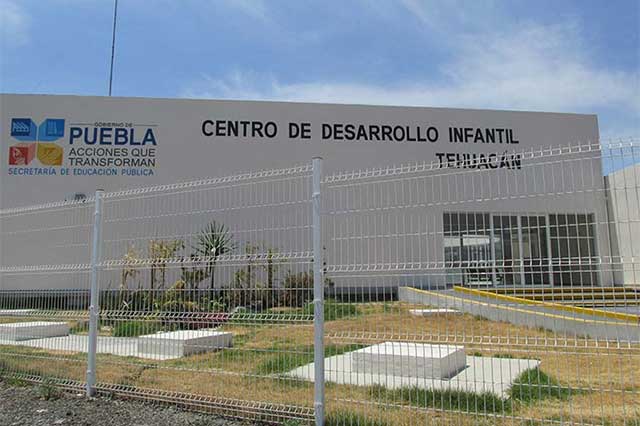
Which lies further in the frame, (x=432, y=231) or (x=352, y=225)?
(x=352, y=225)

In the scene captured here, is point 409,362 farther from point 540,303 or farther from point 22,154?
point 22,154

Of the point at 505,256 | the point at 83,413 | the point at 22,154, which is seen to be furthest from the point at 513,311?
the point at 22,154

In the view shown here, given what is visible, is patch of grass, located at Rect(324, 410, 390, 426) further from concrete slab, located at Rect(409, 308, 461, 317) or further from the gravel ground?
concrete slab, located at Rect(409, 308, 461, 317)

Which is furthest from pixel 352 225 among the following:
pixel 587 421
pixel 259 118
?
pixel 259 118

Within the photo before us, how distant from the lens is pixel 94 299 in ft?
19.1

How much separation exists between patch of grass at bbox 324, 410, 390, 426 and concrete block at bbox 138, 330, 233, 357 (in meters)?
1.53

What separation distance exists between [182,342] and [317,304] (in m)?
2.23

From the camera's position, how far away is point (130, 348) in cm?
607

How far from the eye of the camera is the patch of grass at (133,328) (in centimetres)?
573

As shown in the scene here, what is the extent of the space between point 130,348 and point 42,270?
4.88 feet

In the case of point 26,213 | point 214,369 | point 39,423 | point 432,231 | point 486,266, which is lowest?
point 39,423

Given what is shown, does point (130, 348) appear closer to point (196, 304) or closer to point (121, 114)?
point (196, 304)

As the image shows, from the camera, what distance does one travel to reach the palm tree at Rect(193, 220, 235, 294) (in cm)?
538

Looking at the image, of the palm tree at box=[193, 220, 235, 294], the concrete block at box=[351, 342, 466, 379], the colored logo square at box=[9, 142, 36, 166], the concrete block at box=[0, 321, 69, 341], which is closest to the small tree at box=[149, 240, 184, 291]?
the palm tree at box=[193, 220, 235, 294]
